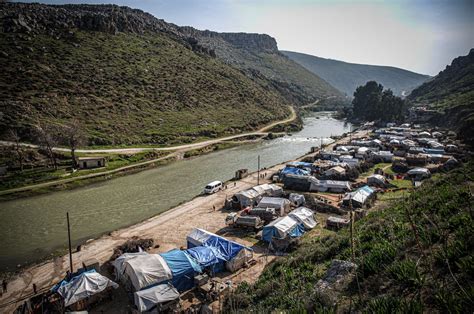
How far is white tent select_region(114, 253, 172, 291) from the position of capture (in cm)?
1414

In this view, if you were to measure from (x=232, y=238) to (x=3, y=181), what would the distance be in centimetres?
3001

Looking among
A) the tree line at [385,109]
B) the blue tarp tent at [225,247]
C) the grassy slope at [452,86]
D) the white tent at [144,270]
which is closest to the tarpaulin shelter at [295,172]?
the blue tarp tent at [225,247]

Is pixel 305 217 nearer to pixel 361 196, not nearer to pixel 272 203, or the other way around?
pixel 272 203

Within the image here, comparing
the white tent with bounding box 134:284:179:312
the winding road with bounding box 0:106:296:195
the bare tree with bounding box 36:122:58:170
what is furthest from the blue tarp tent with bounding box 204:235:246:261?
the bare tree with bounding box 36:122:58:170

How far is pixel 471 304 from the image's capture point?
5215mm

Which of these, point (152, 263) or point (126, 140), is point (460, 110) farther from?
point (152, 263)

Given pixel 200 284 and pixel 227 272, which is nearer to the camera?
pixel 200 284

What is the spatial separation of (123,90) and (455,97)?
4198 inches

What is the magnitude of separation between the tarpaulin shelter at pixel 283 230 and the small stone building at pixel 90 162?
3004 centimetres

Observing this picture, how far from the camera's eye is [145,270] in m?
14.5

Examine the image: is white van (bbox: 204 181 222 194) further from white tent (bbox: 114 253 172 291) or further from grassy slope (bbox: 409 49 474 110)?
grassy slope (bbox: 409 49 474 110)

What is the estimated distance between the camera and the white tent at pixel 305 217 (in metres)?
22.5

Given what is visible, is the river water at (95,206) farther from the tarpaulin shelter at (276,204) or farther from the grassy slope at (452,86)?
the grassy slope at (452,86)

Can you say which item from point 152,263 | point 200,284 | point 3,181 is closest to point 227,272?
point 200,284
